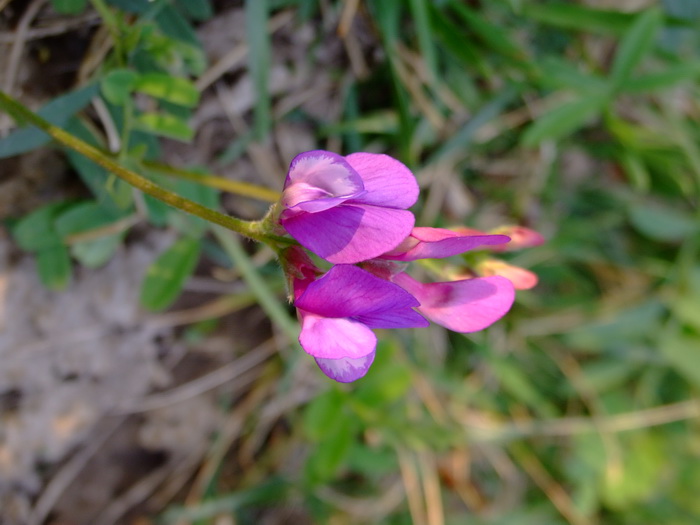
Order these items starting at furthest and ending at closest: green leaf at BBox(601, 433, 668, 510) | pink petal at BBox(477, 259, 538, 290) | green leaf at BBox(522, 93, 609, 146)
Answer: green leaf at BBox(601, 433, 668, 510) < green leaf at BBox(522, 93, 609, 146) < pink petal at BBox(477, 259, 538, 290)

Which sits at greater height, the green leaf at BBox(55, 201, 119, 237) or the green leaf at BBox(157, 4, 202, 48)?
the green leaf at BBox(157, 4, 202, 48)

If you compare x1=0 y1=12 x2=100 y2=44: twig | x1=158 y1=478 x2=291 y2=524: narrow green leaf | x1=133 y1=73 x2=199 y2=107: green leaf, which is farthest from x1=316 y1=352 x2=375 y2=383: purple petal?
x1=158 y1=478 x2=291 y2=524: narrow green leaf

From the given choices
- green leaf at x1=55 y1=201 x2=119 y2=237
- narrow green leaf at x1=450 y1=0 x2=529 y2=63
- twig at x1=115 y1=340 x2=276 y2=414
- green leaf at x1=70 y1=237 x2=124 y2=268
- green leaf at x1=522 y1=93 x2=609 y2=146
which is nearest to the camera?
green leaf at x1=55 y1=201 x2=119 y2=237

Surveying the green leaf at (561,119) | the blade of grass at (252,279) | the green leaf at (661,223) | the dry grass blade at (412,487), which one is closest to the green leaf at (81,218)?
the blade of grass at (252,279)

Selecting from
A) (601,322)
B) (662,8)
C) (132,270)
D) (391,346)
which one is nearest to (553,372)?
(601,322)

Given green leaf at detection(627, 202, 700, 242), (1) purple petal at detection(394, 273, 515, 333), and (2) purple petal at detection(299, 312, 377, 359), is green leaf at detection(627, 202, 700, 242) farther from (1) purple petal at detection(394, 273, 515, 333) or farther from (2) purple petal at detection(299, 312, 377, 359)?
(2) purple petal at detection(299, 312, 377, 359)

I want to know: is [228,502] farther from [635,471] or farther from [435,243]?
[635,471]

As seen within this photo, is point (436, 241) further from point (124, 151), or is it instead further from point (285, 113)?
point (285, 113)
